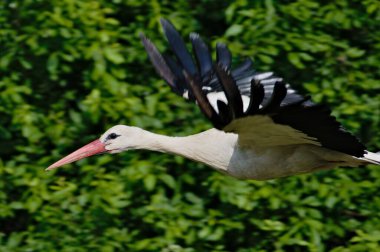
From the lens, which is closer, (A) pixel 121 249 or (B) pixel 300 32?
(A) pixel 121 249

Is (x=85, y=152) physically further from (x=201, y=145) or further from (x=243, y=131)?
(x=243, y=131)

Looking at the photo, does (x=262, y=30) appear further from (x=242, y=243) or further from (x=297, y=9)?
(x=242, y=243)

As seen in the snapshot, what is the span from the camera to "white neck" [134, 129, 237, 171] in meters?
7.33

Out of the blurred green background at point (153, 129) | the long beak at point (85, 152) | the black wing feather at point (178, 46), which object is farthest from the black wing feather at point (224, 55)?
the long beak at point (85, 152)

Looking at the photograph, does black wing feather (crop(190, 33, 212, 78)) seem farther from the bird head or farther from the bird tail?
the bird tail

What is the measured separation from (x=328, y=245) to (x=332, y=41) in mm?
1272

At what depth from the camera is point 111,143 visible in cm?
781

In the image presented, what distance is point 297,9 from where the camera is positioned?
347 inches

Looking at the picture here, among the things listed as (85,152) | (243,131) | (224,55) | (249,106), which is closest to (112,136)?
(85,152)

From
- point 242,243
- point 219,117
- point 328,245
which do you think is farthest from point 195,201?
point 219,117

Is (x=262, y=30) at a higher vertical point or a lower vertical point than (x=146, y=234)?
higher

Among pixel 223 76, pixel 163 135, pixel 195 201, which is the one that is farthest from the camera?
pixel 195 201

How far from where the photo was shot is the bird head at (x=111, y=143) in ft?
25.3

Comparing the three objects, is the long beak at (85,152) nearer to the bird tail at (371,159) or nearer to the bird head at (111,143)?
the bird head at (111,143)
